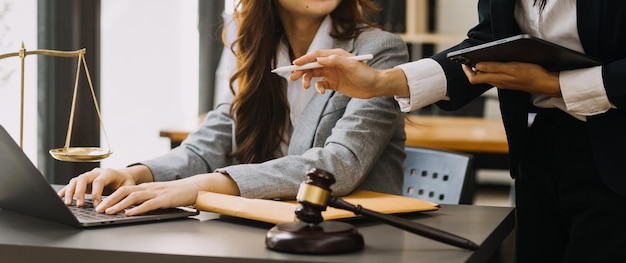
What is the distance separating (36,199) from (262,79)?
763 millimetres

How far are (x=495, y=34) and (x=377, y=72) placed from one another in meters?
0.23

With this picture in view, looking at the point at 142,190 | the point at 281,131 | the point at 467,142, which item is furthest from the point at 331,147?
the point at 467,142

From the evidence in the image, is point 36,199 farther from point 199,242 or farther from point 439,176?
point 439,176

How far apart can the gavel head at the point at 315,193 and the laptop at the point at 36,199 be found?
0.33 metres

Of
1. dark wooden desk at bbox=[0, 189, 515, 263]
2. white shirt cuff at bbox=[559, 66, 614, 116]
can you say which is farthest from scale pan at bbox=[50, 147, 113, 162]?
white shirt cuff at bbox=[559, 66, 614, 116]

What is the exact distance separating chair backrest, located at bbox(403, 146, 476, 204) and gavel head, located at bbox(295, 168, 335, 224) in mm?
888

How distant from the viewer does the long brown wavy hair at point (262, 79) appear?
1962 mm

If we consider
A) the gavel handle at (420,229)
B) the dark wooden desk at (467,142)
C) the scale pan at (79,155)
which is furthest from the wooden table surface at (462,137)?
the gavel handle at (420,229)

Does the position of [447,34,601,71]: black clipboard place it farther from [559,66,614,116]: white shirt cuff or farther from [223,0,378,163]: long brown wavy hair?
[223,0,378,163]: long brown wavy hair

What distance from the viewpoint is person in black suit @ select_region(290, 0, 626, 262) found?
1.35 metres

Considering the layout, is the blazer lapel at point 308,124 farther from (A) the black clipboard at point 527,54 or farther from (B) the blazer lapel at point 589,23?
(B) the blazer lapel at point 589,23

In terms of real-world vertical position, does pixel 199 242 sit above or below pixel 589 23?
below

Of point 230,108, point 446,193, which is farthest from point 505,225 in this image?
point 230,108

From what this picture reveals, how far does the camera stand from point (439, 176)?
2104mm
